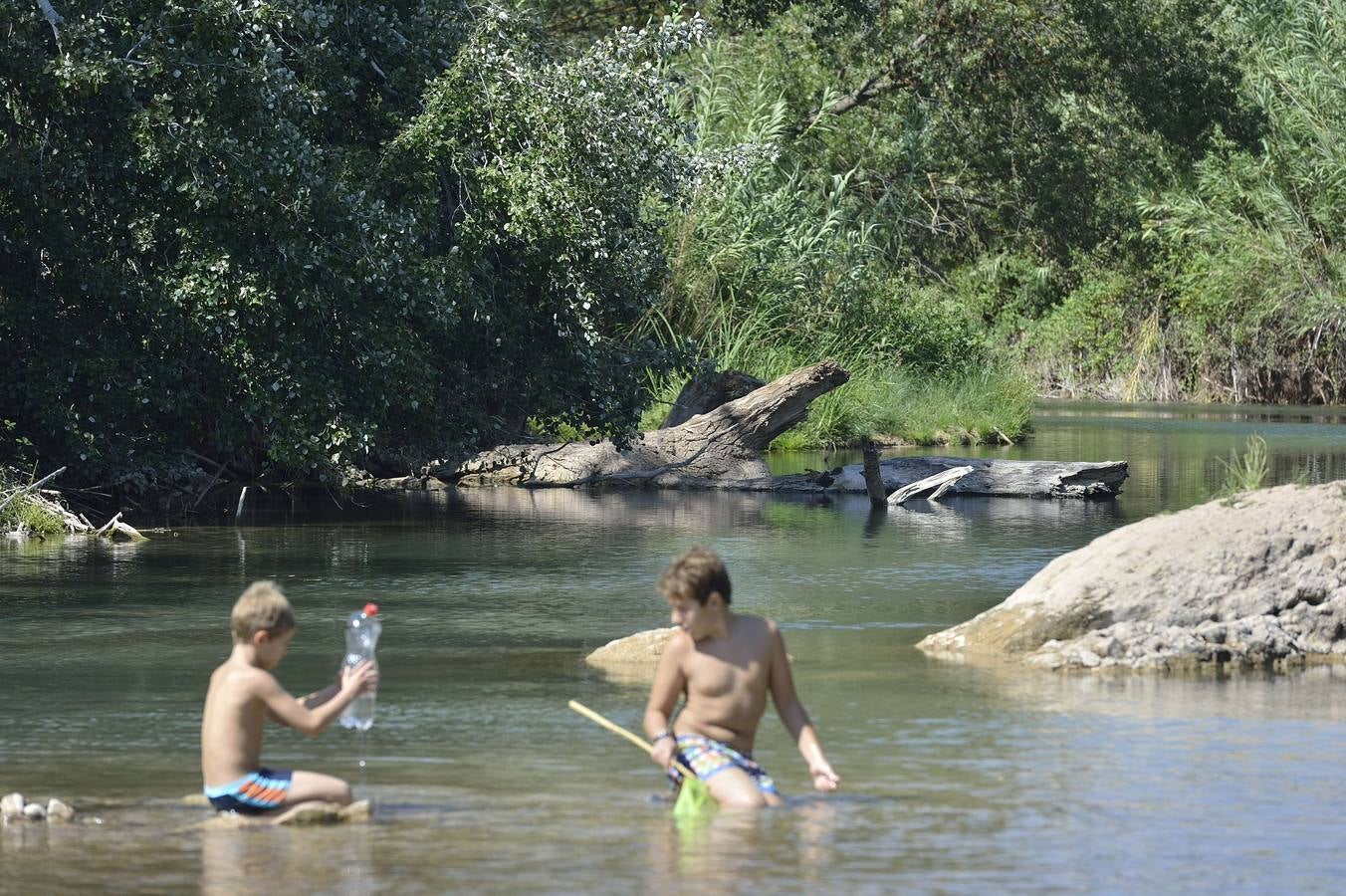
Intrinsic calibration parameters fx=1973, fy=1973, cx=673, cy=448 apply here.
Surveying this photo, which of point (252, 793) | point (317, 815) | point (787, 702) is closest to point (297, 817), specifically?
point (317, 815)

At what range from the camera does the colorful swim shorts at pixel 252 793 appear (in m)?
7.40

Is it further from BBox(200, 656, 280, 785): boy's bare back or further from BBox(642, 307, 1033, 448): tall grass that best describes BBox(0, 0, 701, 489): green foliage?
BBox(200, 656, 280, 785): boy's bare back

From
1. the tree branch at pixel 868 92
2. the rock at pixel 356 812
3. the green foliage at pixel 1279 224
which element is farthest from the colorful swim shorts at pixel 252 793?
the green foliage at pixel 1279 224

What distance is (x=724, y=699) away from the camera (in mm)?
7559

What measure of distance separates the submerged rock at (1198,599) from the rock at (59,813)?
577 centimetres

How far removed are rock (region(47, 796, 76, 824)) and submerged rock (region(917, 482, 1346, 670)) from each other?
18.9 feet

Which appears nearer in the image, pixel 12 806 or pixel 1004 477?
pixel 12 806

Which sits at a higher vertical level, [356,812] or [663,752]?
[663,752]

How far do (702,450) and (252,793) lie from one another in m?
18.5

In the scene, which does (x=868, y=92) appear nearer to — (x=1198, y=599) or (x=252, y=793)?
(x=1198, y=599)

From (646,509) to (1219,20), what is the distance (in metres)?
31.9

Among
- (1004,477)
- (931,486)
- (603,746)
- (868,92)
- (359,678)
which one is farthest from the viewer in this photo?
(868,92)

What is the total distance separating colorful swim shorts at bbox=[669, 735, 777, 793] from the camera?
7.56m

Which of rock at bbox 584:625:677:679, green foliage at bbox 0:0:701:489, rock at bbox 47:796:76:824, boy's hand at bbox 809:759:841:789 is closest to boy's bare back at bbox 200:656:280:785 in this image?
rock at bbox 47:796:76:824
